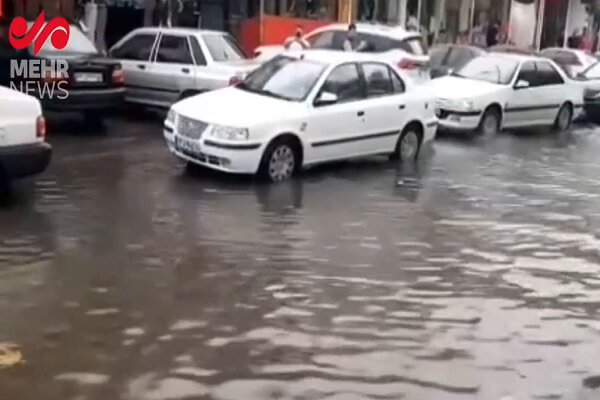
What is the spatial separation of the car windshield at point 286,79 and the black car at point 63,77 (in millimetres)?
2718

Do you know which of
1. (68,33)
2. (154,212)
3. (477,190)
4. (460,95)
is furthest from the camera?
(460,95)

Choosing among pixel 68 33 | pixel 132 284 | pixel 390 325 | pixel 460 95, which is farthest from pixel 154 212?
pixel 460 95

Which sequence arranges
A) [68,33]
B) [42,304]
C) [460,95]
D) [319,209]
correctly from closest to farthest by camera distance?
[42,304]
[319,209]
[68,33]
[460,95]

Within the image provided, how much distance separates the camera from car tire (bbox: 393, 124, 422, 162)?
13.4 m

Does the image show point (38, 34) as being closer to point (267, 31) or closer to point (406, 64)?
point (406, 64)

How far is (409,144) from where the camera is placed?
13.6 metres

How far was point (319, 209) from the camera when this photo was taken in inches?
401

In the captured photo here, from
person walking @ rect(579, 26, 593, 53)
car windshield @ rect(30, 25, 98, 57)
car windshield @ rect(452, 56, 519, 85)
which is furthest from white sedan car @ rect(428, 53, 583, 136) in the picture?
person walking @ rect(579, 26, 593, 53)

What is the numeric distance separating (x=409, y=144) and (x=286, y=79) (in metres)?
2.38

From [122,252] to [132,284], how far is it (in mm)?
874

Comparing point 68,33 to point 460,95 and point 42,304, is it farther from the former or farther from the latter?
point 42,304

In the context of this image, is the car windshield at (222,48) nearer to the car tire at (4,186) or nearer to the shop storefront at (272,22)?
the car tire at (4,186)

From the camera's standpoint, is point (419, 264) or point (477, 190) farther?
point (477, 190)

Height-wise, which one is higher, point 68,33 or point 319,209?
point 68,33
